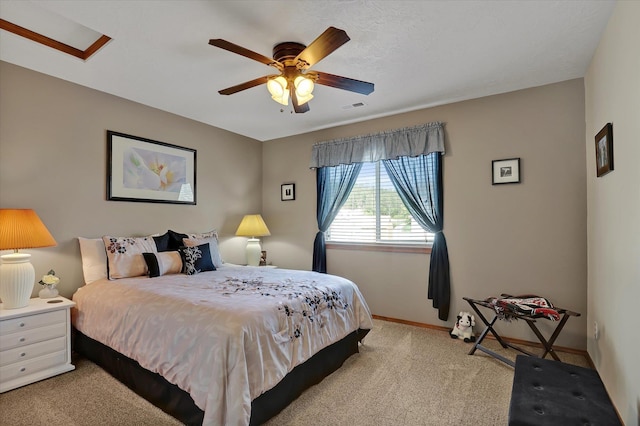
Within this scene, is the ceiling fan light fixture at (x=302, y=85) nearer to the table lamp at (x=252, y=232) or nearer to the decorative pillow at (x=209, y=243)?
the decorative pillow at (x=209, y=243)

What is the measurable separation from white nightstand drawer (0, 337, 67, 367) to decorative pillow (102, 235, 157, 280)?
24.5 inches

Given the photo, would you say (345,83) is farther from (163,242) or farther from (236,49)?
(163,242)

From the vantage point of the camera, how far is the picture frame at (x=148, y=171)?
3.41 metres

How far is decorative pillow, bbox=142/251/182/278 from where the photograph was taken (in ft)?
10.2

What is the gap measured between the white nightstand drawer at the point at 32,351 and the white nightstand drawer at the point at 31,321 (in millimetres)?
140

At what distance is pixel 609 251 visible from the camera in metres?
2.21

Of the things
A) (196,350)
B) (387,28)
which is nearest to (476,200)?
(387,28)

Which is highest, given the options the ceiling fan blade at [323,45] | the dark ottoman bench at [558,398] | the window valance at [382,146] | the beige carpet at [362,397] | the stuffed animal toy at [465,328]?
the ceiling fan blade at [323,45]

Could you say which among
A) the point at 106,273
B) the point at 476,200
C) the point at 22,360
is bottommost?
the point at 22,360

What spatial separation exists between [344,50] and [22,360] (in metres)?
3.39

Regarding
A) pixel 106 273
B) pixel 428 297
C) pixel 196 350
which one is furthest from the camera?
pixel 428 297

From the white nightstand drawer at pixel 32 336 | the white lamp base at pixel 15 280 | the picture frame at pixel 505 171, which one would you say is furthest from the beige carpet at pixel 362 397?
the picture frame at pixel 505 171

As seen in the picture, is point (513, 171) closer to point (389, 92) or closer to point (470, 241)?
point (470, 241)

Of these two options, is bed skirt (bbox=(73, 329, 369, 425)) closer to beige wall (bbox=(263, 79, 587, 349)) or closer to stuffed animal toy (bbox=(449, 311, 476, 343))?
stuffed animal toy (bbox=(449, 311, 476, 343))
